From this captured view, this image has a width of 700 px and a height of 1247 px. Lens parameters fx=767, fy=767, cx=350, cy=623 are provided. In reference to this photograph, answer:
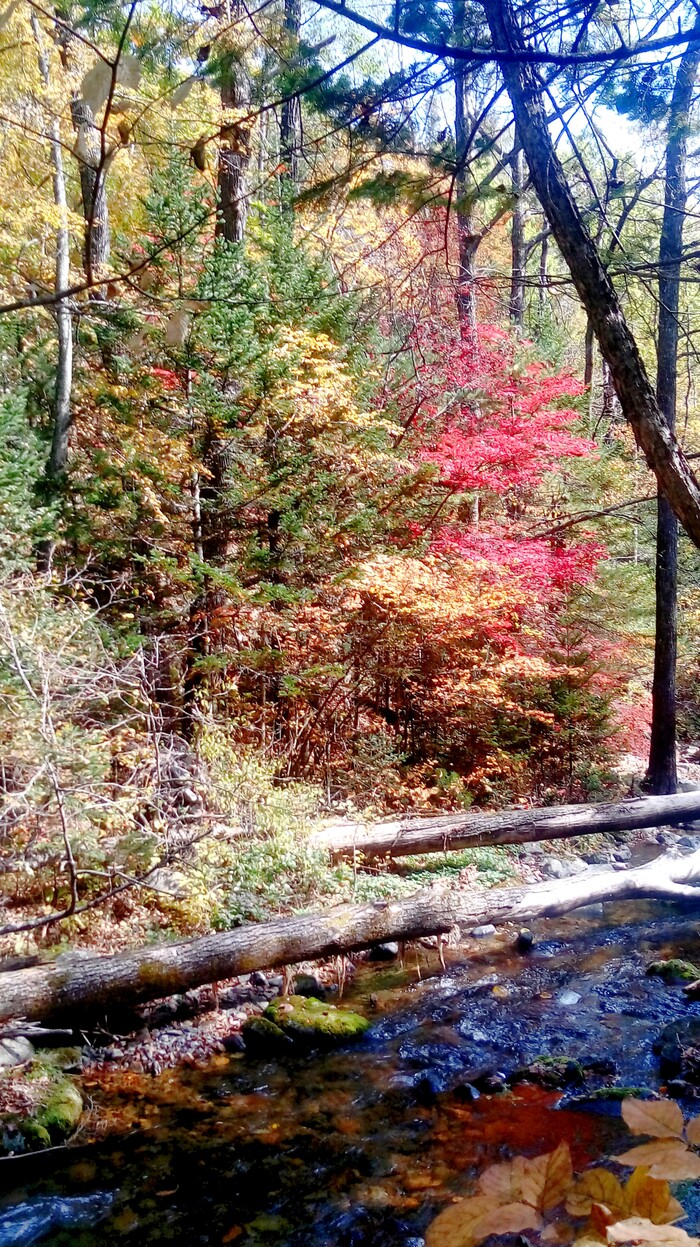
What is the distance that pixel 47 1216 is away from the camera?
3.54 metres

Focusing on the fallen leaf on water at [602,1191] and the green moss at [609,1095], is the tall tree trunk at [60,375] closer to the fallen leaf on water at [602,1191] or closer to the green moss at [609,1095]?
the green moss at [609,1095]

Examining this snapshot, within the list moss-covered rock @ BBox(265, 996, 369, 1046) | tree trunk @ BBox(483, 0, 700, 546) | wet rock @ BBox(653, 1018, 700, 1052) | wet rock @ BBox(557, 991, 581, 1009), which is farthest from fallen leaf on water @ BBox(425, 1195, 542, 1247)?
wet rock @ BBox(557, 991, 581, 1009)

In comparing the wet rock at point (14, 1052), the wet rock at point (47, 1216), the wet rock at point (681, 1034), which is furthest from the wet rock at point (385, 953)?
the wet rock at point (47, 1216)

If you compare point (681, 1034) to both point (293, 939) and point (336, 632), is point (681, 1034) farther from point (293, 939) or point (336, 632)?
point (336, 632)

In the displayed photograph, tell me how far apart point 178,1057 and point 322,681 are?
4570mm

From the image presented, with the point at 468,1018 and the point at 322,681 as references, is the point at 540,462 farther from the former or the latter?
the point at 468,1018

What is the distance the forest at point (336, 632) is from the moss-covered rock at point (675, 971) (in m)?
0.03

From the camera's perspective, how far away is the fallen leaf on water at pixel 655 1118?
3.21 ft

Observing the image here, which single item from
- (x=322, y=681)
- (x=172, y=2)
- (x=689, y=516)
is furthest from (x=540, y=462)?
(x=172, y=2)

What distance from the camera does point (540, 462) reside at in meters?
10.2

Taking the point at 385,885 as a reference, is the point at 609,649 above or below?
above

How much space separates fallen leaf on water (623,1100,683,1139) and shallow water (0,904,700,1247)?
10.3 feet

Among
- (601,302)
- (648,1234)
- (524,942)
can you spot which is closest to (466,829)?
(524,942)

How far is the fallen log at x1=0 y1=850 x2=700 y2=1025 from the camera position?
4363 mm
